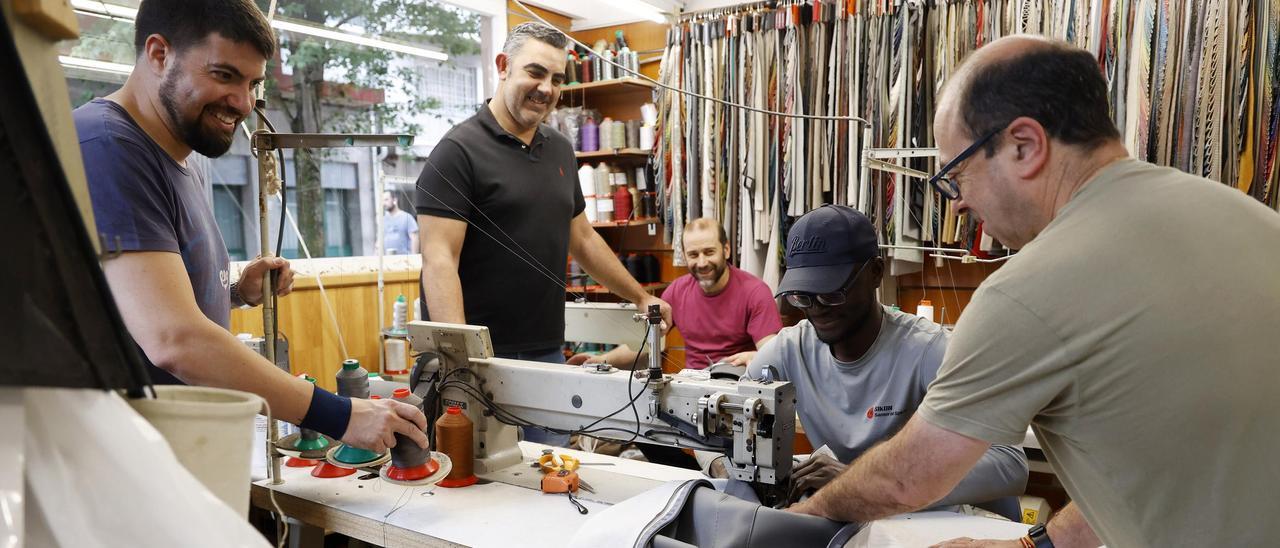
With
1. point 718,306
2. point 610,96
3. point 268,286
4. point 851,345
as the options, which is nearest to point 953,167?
point 851,345

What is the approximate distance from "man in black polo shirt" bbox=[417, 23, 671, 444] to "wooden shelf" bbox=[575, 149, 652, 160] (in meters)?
2.23

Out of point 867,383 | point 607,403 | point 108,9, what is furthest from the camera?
point 108,9

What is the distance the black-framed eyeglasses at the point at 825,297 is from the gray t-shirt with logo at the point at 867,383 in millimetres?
148

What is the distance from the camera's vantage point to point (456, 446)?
1.96 m

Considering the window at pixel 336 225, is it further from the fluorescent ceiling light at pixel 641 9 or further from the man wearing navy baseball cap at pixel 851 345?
the man wearing navy baseball cap at pixel 851 345

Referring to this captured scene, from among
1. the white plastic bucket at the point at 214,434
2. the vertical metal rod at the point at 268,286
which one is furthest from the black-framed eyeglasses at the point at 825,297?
the white plastic bucket at the point at 214,434

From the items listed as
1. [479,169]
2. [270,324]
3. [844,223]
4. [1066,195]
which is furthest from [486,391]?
[1066,195]

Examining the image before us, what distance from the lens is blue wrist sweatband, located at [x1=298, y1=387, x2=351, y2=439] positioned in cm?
145

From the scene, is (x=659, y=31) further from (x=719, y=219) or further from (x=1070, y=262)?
(x=1070, y=262)

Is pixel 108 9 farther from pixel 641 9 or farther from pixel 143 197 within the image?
pixel 641 9

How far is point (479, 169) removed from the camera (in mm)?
2502

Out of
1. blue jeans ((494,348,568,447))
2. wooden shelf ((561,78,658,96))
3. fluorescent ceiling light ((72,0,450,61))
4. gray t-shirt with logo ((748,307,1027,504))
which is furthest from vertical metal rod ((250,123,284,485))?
wooden shelf ((561,78,658,96))

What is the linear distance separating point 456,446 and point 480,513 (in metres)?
0.23

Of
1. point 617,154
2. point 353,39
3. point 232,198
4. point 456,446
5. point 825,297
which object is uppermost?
point 353,39
